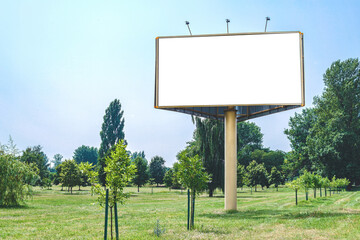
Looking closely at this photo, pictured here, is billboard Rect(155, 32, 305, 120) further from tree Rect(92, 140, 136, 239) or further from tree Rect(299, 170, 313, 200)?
tree Rect(299, 170, 313, 200)

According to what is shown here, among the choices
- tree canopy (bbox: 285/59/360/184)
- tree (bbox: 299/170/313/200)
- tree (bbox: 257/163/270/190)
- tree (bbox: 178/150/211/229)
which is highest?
tree canopy (bbox: 285/59/360/184)

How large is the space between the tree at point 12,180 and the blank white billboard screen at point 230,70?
13760mm

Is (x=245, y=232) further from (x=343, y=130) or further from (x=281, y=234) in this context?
(x=343, y=130)

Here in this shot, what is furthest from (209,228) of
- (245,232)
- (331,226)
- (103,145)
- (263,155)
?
(263,155)

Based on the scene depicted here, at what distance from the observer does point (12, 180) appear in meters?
26.3

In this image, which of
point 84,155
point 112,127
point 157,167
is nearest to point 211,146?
point 112,127

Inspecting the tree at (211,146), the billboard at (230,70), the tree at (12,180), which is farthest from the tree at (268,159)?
the tree at (12,180)

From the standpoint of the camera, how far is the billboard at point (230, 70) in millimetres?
21500

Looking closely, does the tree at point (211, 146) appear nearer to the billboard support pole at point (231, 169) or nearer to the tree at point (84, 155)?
the billboard support pole at point (231, 169)

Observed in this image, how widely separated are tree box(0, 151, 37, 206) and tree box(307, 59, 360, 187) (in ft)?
164

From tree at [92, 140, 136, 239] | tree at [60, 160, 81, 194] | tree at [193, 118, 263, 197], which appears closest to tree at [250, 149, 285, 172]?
tree at [193, 118, 263, 197]

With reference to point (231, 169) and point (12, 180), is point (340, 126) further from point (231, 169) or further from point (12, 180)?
point (12, 180)

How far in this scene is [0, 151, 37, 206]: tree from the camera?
25.9 metres

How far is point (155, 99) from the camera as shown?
22422 mm
